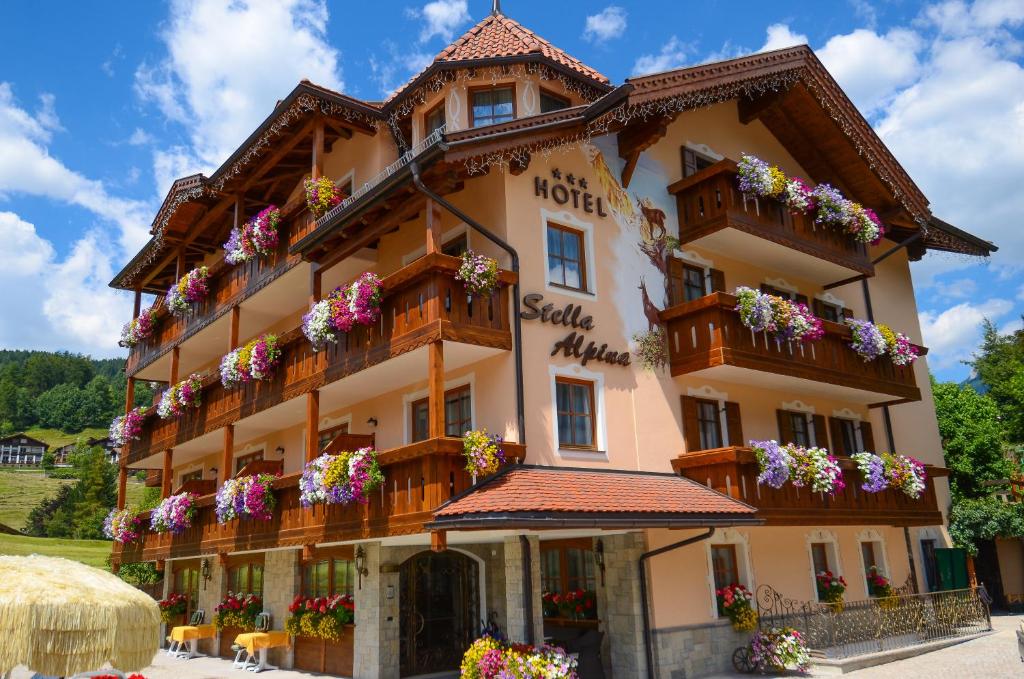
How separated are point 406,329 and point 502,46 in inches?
274

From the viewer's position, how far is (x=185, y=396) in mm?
20797

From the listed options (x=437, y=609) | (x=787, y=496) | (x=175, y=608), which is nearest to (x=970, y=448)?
(x=787, y=496)

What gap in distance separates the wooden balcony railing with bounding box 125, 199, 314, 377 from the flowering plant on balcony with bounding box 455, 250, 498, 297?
18.8 feet

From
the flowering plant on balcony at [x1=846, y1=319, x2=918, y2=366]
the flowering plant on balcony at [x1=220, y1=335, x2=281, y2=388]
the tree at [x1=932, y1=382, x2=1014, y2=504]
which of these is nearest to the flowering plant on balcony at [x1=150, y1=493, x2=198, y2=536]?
the flowering plant on balcony at [x1=220, y1=335, x2=281, y2=388]

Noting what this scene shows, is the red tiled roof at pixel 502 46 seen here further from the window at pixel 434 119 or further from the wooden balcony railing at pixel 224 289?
the wooden balcony railing at pixel 224 289

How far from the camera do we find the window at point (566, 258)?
49.2 feet

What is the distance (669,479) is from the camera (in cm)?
1519

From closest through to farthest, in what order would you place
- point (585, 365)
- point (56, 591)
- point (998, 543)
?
point (56, 591) → point (585, 365) → point (998, 543)

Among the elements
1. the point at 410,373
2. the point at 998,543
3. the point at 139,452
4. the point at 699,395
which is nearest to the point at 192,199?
the point at 139,452

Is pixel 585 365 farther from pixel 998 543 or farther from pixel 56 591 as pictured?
pixel 998 543

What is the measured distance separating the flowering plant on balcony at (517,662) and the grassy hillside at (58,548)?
48298mm

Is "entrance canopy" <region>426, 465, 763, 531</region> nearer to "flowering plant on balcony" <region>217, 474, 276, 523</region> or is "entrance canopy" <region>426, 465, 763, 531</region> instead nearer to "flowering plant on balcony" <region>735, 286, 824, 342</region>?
"flowering plant on balcony" <region>735, 286, 824, 342</region>

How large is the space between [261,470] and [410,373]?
498 centimetres

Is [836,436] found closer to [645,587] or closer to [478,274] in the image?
[645,587]
